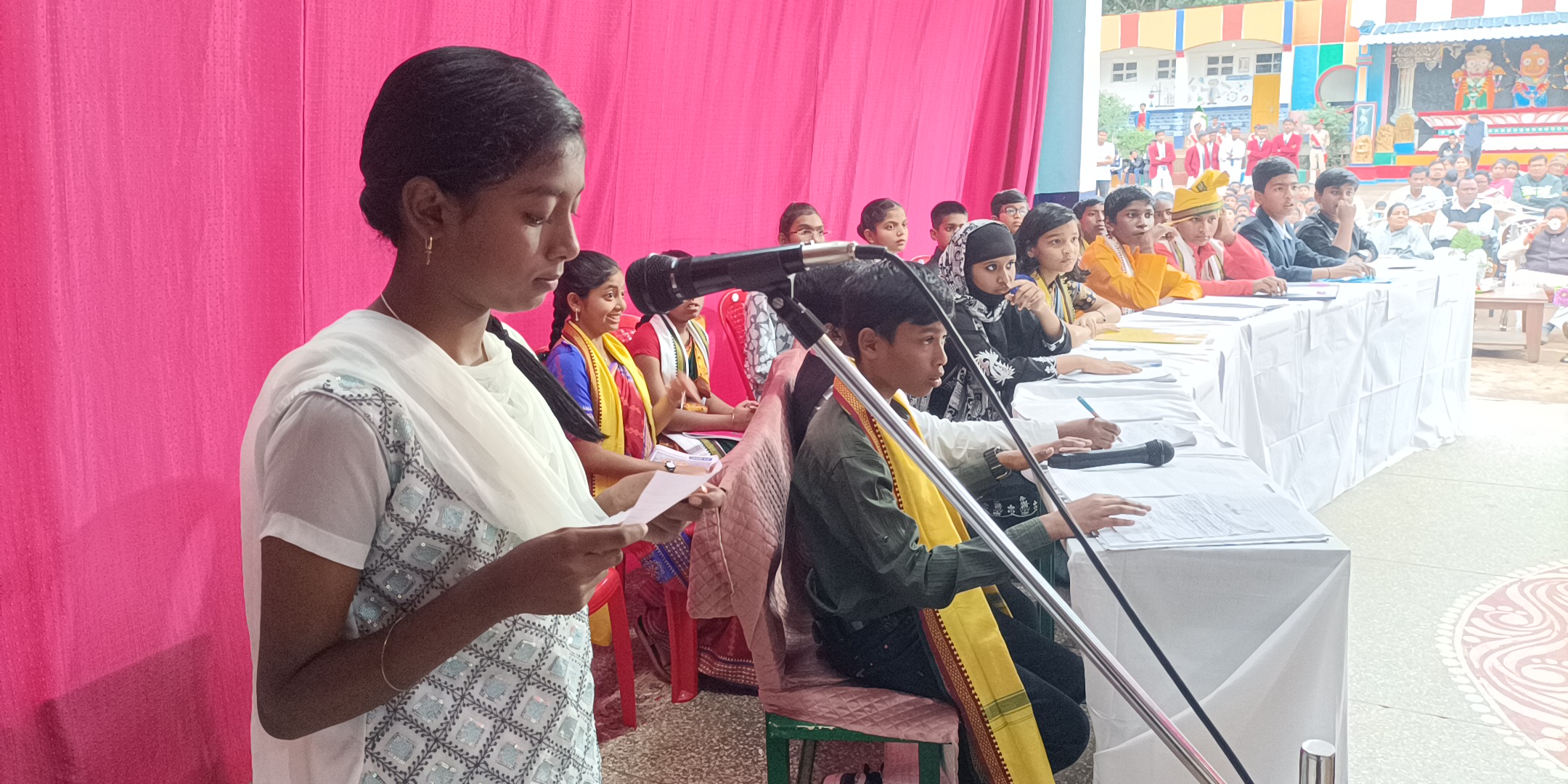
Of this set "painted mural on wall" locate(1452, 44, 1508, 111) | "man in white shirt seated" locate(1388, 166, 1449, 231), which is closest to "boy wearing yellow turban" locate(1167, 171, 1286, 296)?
"man in white shirt seated" locate(1388, 166, 1449, 231)

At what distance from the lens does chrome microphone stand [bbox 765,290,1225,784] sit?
80 cm

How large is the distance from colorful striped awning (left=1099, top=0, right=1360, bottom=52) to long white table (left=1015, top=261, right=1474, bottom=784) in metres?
10.2

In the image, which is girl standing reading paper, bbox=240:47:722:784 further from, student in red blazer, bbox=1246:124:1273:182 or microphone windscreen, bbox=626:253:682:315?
student in red blazer, bbox=1246:124:1273:182

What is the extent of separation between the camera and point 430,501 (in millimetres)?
745

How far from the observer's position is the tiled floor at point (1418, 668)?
2.11 meters

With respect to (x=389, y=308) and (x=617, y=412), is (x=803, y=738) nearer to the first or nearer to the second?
(x=389, y=308)

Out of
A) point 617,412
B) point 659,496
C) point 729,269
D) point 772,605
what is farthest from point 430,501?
point 617,412

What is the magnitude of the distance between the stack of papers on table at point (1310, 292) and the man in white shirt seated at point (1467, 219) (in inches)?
212

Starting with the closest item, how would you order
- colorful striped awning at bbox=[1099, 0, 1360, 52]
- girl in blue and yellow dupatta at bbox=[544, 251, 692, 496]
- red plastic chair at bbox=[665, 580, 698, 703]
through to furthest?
1. red plastic chair at bbox=[665, 580, 698, 703]
2. girl in blue and yellow dupatta at bbox=[544, 251, 692, 496]
3. colorful striped awning at bbox=[1099, 0, 1360, 52]

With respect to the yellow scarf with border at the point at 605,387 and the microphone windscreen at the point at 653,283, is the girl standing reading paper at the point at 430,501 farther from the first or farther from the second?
the yellow scarf with border at the point at 605,387

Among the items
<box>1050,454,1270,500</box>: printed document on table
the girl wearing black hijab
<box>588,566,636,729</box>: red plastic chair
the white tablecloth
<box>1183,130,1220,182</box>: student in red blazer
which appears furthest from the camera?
<box>1183,130,1220,182</box>: student in red blazer

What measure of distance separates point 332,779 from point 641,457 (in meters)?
1.89

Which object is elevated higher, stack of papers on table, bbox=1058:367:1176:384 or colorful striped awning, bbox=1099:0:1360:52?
colorful striped awning, bbox=1099:0:1360:52

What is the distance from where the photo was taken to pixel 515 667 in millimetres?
802
